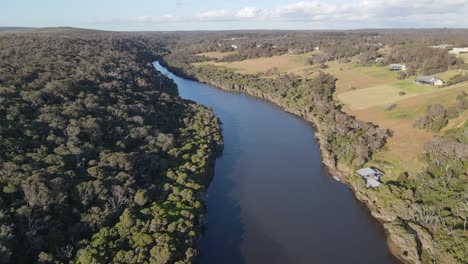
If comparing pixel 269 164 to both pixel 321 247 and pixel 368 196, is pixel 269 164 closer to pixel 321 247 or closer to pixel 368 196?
pixel 368 196

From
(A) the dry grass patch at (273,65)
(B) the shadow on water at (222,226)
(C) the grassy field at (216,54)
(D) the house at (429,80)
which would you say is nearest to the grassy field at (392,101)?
(A) the dry grass patch at (273,65)

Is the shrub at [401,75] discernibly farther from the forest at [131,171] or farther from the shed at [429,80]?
the forest at [131,171]

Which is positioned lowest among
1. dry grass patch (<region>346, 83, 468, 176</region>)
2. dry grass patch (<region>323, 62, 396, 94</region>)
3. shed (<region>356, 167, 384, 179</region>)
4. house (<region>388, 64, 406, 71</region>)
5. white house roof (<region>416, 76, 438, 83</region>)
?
shed (<region>356, 167, 384, 179</region>)

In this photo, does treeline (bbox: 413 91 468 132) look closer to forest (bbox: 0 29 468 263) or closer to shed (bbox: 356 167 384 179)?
forest (bbox: 0 29 468 263)

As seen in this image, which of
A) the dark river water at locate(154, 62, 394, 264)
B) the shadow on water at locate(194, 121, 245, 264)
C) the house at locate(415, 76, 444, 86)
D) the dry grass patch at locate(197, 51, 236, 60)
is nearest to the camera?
the shadow on water at locate(194, 121, 245, 264)

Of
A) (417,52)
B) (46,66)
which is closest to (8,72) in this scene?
(46,66)

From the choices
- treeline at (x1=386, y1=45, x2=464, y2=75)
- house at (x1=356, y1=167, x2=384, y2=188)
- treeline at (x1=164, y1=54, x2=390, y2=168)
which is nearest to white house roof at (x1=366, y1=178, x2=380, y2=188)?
house at (x1=356, y1=167, x2=384, y2=188)

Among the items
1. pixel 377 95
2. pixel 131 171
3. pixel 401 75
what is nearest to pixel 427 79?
pixel 401 75
